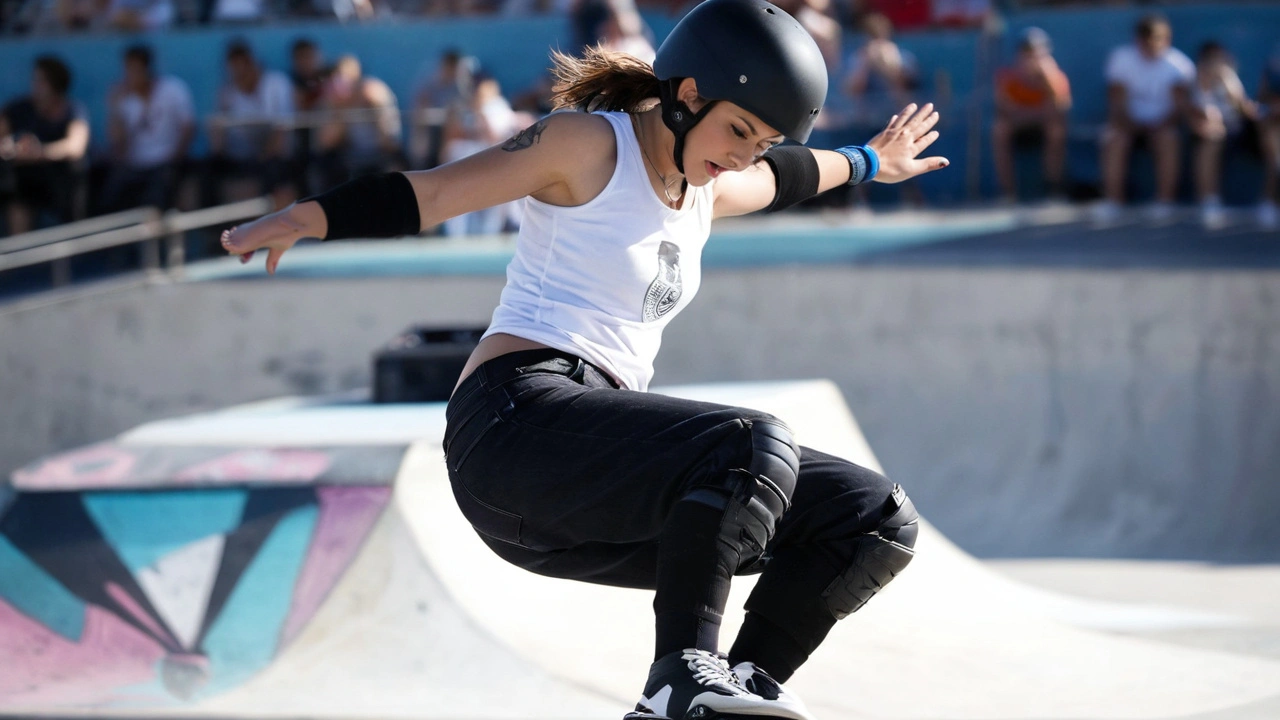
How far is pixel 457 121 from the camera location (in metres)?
10.9

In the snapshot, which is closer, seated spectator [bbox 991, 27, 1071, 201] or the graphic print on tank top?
the graphic print on tank top

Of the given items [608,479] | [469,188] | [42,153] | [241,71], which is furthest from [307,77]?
[608,479]

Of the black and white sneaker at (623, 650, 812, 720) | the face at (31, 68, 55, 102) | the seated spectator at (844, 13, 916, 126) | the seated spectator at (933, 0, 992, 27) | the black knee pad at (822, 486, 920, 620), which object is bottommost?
the face at (31, 68, 55, 102)

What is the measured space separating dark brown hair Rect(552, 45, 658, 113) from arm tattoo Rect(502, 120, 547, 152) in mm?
291

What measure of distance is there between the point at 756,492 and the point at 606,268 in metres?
0.64

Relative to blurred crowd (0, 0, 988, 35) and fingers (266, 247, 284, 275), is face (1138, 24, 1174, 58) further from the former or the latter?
fingers (266, 247, 284, 275)

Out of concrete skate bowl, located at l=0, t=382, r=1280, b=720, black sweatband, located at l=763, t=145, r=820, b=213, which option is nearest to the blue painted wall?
concrete skate bowl, located at l=0, t=382, r=1280, b=720

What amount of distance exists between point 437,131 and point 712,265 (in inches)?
115

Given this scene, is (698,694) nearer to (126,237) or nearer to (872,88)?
(126,237)

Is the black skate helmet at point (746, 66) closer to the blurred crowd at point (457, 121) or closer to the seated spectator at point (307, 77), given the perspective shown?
the blurred crowd at point (457, 121)

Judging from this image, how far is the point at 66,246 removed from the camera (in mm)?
10500

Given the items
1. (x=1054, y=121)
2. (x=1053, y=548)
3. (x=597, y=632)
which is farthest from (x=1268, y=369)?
(x=597, y=632)

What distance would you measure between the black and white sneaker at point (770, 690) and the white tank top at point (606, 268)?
0.76 metres

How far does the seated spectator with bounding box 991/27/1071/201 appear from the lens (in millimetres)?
11133
